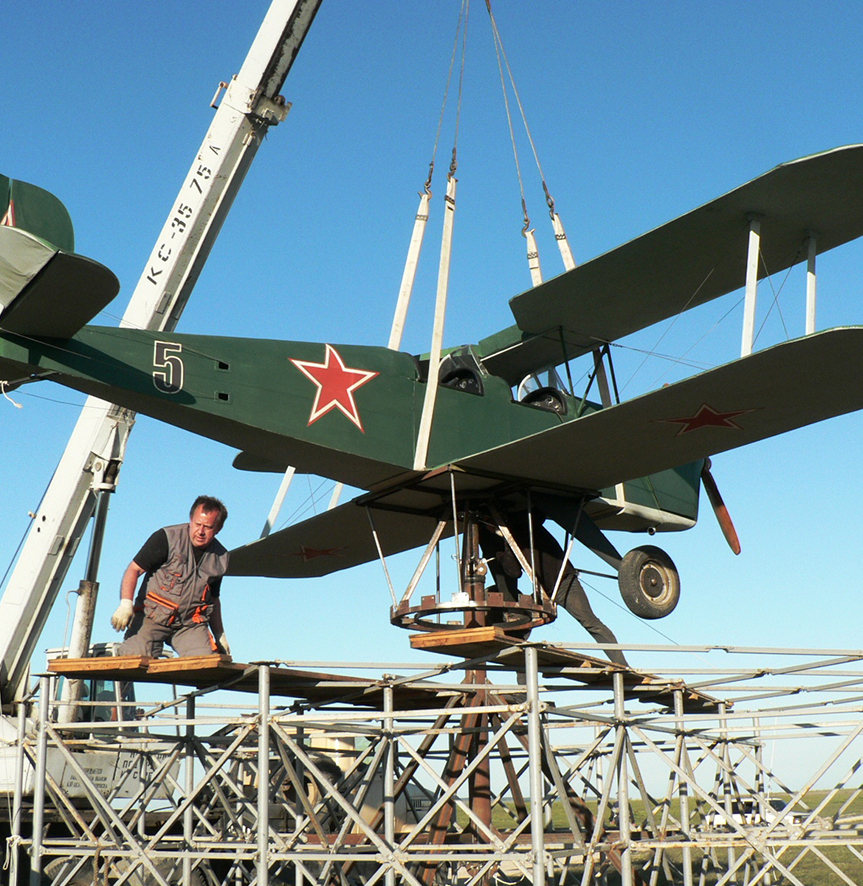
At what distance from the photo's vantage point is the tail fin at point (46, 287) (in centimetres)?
752

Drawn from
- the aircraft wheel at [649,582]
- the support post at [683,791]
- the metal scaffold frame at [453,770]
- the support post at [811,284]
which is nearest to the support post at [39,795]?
the metal scaffold frame at [453,770]

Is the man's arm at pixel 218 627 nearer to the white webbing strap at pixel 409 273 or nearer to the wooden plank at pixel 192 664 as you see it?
the wooden plank at pixel 192 664

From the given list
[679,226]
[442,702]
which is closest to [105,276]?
[679,226]

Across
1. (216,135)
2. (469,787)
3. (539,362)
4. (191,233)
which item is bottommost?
(469,787)

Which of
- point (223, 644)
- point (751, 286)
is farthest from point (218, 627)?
point (751, 286)

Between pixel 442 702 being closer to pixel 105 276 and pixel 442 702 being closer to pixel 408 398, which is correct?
pixel 408 398

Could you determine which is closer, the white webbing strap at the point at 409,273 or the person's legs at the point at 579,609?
the person's legs at the point at 579,609

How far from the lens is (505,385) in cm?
1077

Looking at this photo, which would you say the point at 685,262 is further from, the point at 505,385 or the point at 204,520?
the point at 204,520

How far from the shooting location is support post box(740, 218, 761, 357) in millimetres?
8906

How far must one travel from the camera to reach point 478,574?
32.3 ft

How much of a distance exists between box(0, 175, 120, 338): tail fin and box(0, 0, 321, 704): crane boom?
468 cm

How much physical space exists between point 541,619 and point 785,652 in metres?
2.42

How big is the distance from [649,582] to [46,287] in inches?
245
